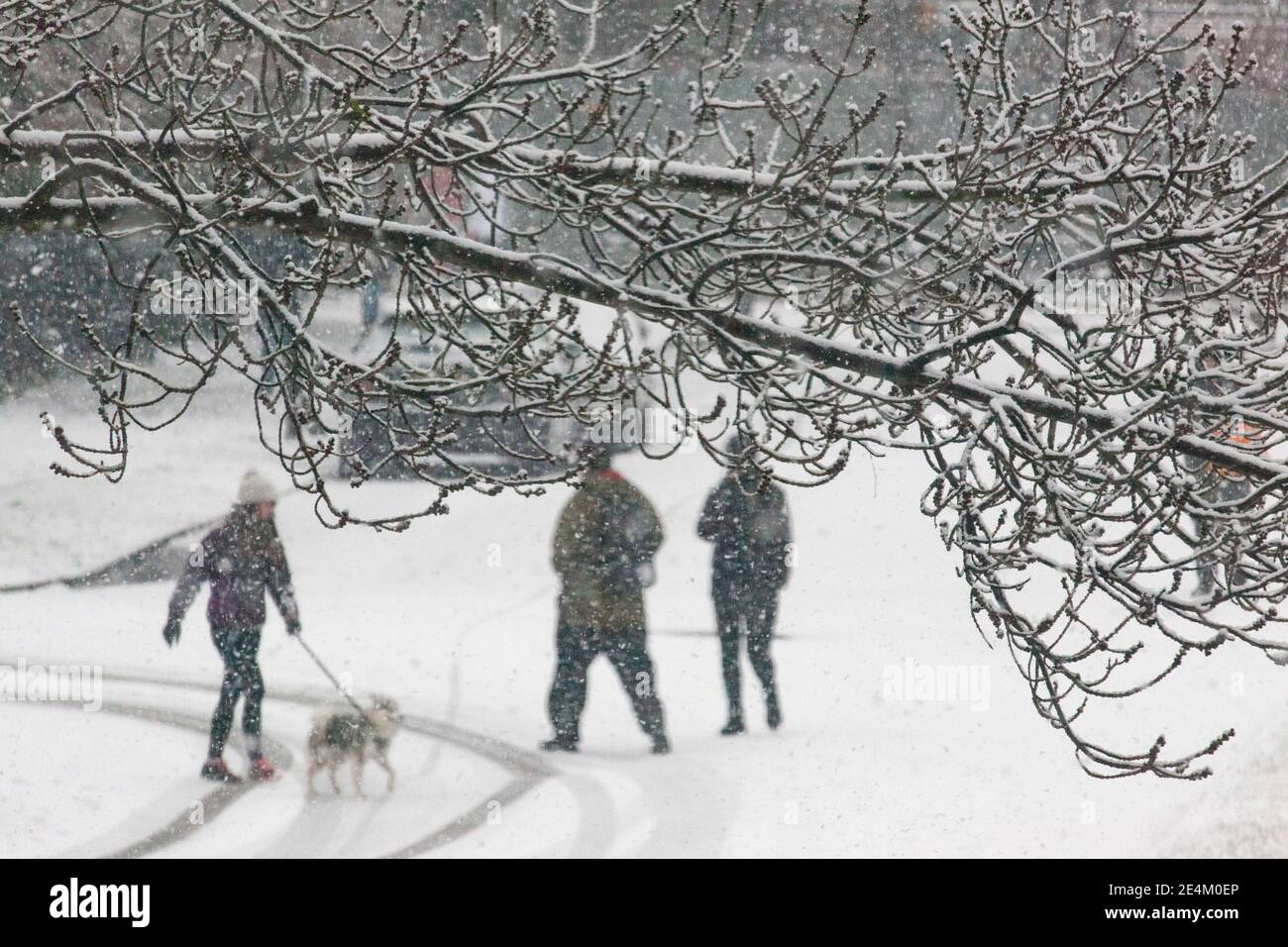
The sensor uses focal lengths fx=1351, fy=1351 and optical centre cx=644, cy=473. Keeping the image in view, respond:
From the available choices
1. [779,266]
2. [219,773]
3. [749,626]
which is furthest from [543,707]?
[779,266]

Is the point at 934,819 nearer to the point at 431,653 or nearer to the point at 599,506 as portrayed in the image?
the point at 599,506

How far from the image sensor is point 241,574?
6891 mm

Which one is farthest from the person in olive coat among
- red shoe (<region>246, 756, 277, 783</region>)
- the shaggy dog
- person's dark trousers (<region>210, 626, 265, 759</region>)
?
red shoe (<region>246, 756, 277, 783</region>)

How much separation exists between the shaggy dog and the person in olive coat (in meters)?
1.06

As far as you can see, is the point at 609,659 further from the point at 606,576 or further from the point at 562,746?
the point at 562,746

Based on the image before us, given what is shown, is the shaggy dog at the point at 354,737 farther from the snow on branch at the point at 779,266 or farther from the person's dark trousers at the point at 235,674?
the snow on branch at the point at 779,266

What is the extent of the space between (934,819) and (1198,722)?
250 centimetres

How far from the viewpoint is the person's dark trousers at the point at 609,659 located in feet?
24.8

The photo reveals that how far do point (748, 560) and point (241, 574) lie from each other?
2724mm

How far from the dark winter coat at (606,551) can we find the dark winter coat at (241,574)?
1.50 m

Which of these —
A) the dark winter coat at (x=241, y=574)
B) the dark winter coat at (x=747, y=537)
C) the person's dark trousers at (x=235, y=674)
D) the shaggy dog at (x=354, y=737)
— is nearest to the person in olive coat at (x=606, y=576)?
the dark winter coat at (x=747, y=537)

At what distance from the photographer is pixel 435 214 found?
13.7 ft

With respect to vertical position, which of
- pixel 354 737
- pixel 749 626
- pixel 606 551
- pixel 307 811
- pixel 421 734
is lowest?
pixel 307 811
